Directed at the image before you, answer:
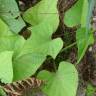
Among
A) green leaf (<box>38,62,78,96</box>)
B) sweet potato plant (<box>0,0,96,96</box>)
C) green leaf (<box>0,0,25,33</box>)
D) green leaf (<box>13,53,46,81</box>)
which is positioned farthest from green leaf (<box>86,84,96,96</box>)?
green leaf (<box>0,0,25,33</box>)

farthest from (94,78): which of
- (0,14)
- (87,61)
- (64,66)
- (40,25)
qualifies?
(0,14)

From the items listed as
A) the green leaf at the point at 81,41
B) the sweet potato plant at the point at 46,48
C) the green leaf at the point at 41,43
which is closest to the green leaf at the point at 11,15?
the sweet potato plant at the point at 46,48

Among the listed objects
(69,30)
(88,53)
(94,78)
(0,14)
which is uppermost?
(0,14)

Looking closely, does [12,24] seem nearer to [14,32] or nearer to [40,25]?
[14,32]

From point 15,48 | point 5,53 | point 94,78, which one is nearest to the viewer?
point 5,53

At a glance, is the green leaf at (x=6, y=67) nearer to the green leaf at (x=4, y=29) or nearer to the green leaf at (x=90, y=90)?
the green leaf at (x=4, y=29)

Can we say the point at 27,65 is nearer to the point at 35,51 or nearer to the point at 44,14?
the point at 35,51

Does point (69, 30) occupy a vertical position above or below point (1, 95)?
above
